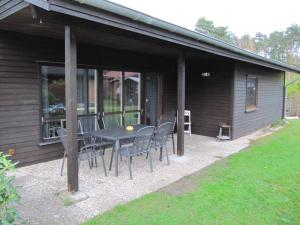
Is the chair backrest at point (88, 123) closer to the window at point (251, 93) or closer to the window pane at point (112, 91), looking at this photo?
the window pane at point (112, 91)

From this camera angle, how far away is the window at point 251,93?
324 inches

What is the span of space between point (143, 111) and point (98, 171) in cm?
298

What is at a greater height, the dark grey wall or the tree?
the tree

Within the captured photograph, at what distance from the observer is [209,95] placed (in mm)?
7723

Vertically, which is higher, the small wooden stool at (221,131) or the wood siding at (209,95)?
the wood siding at (209,95)

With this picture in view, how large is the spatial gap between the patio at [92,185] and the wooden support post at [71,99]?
330 millimetres

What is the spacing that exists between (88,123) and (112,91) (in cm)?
100

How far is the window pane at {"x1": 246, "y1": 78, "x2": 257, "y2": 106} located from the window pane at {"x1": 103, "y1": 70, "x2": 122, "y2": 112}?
4060 millimetres

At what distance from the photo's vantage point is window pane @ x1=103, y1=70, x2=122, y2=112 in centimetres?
608

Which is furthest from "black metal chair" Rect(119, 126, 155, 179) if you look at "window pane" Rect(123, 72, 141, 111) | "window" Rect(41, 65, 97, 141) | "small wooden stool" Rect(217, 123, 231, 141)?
"small wooden stool" Rect(217, 123, 231, 141)

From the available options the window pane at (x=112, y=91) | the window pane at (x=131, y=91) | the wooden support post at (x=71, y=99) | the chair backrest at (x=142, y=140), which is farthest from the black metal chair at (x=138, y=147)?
the window pane at (x=131, y=91)

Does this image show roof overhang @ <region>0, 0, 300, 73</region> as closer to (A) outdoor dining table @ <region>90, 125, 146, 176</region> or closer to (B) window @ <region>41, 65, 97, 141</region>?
(A) outdoor dining table @ <region>90, 125, 146, 176</region>

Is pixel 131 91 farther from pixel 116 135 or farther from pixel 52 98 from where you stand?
pixel 116 135

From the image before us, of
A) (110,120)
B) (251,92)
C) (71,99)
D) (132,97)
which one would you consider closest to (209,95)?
(251,92)
